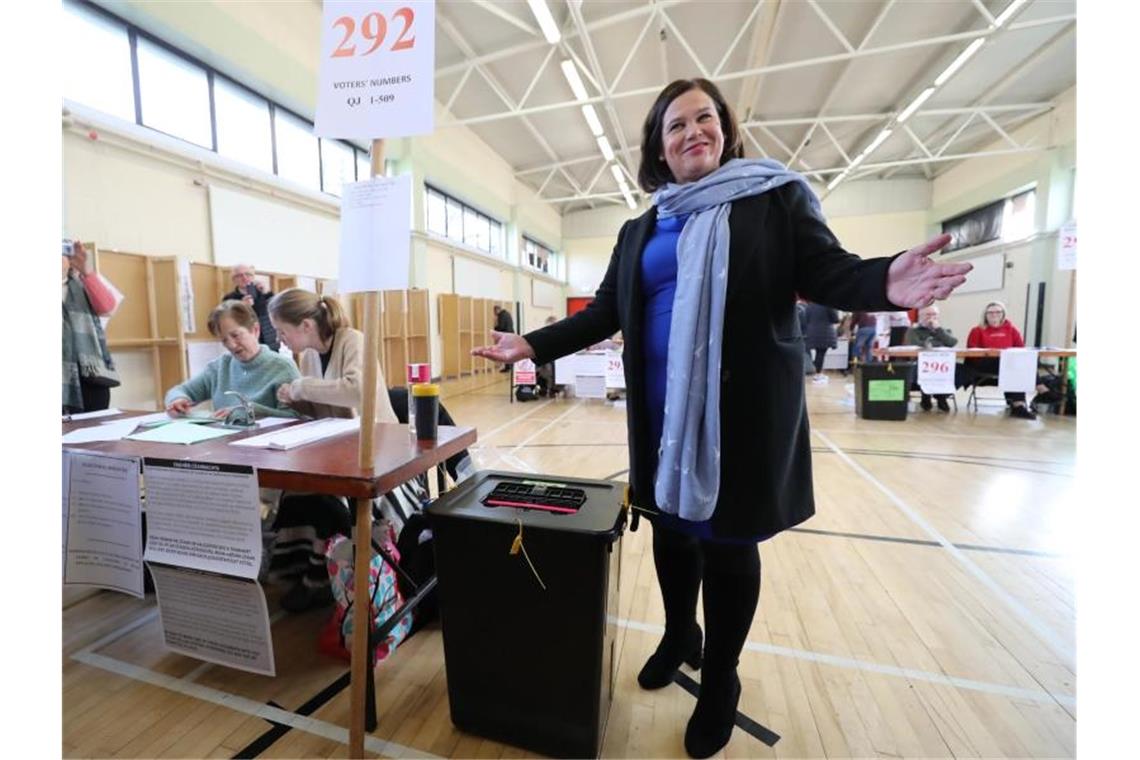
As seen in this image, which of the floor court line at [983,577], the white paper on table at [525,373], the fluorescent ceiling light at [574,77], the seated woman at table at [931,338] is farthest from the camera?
the white paper on table at [525,373]

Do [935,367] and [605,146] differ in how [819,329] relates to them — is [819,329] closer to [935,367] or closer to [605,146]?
[935,367]

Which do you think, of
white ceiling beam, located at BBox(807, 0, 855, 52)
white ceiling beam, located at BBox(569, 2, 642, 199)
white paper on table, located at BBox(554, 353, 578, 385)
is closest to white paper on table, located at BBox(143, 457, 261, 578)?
white paper on table, located at BBox(554, 353, 578, 385)

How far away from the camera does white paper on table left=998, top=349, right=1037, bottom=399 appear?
15.8ft

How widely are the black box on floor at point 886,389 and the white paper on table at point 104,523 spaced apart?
5722 millimetres

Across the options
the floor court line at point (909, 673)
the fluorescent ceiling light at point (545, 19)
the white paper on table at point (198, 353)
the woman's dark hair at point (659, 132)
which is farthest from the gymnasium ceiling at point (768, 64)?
the floor court line at point (909, 673)

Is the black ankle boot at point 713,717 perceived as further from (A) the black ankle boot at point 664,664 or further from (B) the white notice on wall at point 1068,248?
(B) the white notice on wall at point 1068,248

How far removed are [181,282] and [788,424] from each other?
15.0 ft

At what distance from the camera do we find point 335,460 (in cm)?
112

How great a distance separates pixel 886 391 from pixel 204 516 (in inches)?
225

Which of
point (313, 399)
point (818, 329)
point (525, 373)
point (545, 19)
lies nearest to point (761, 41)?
point (545, 19)

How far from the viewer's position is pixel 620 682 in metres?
1.32

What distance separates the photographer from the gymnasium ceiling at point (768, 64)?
5340mm

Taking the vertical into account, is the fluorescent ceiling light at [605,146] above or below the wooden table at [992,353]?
above
